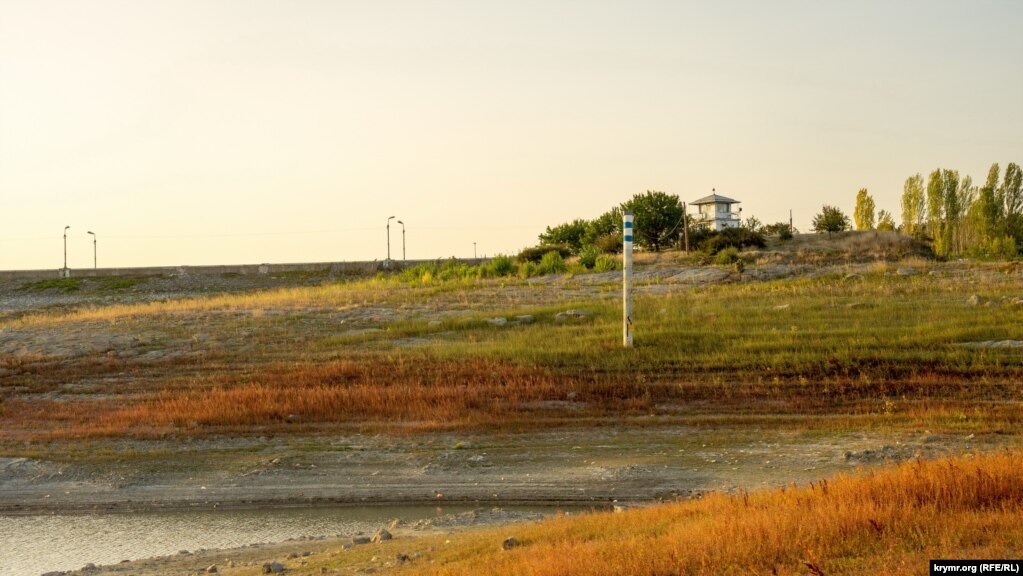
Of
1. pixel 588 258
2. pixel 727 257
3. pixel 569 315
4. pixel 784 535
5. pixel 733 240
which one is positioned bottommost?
A: pixel 784 535

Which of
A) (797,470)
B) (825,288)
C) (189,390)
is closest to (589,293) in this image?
(825,288)

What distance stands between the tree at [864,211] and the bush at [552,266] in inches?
1734

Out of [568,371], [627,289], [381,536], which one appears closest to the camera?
[381,536]

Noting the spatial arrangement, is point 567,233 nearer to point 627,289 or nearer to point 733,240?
point 733,240

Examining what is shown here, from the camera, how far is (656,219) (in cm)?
7144

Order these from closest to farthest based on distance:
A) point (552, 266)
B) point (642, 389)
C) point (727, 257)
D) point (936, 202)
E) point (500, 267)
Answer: point (642, 389)
point (727, 257)
point (552, 266)
point (500, 267)
point (936, 202)

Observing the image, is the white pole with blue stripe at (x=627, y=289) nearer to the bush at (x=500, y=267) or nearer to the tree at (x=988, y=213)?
the bush at (x=500, y=267)

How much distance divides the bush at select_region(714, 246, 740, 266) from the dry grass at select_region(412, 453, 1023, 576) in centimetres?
3739

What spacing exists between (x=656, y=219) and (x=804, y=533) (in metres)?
63.7

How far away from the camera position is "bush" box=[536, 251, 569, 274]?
174 feet

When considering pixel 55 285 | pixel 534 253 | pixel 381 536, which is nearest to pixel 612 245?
pixel 534 253

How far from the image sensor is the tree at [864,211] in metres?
88.1

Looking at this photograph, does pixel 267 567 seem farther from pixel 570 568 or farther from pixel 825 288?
pixel 825 288

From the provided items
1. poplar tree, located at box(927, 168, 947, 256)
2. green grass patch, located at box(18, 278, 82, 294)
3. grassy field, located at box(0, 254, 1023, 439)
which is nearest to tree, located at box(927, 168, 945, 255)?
poplar tree, located at box(927, 168, 947, 256)
